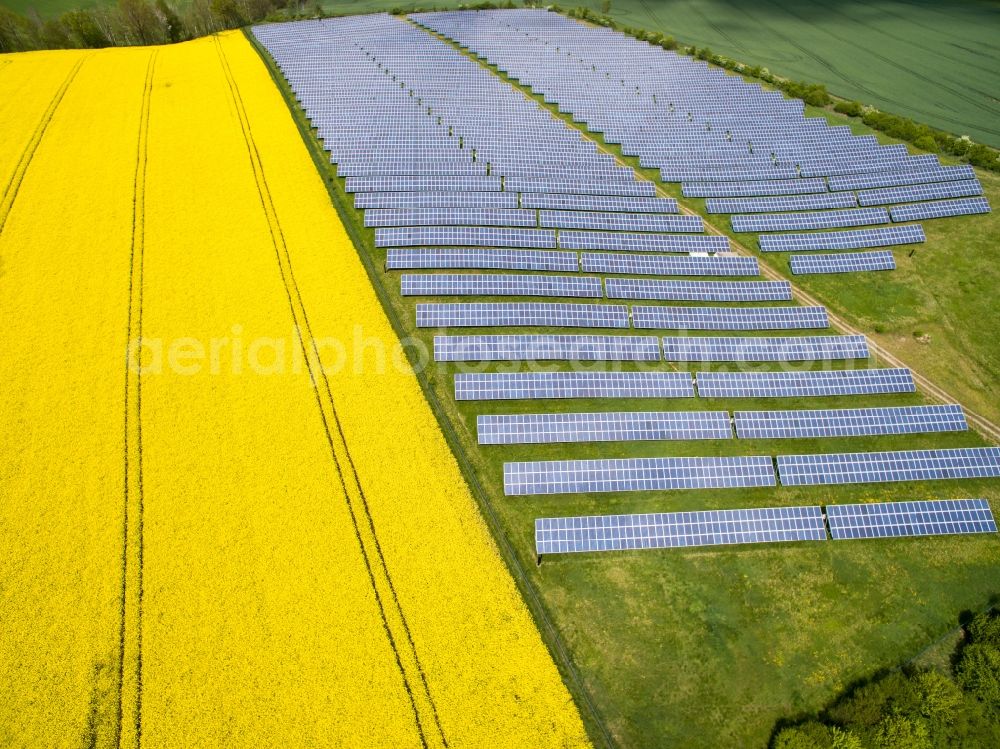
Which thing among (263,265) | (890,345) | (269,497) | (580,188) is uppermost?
(580,188)

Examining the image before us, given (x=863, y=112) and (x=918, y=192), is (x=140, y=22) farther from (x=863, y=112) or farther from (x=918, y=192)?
(x=918, y=192)

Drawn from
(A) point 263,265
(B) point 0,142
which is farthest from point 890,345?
(B) point 0,142

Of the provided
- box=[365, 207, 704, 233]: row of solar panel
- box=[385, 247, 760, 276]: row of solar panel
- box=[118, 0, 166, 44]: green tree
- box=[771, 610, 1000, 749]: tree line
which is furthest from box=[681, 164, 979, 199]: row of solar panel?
box=[118, 0, 166, 44]: green tree

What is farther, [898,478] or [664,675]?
[898,478]

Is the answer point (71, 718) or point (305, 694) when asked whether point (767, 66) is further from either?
point (71, 718)

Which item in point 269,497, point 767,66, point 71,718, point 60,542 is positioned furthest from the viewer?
point 767,66

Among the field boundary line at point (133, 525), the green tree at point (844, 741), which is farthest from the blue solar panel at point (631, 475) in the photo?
the field boundary line at point (133, 525)
